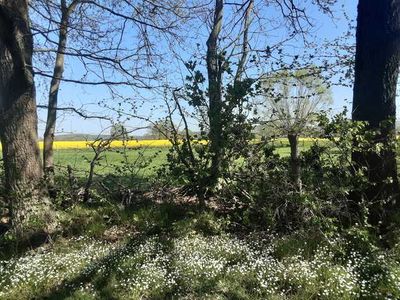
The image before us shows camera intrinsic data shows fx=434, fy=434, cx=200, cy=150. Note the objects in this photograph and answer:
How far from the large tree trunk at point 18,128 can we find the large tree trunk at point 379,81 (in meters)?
4.69

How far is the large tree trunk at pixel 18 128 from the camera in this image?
620 centimetres

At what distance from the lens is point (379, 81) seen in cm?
625

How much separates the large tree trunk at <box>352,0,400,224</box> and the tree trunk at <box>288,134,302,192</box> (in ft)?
2.67

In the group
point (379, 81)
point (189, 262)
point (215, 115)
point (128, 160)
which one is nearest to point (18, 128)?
point (128, 160)

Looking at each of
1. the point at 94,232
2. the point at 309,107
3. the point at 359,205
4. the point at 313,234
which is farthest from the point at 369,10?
the point at 94,232

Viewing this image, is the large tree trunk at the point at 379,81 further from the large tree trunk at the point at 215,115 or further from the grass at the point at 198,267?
the large tree trunk at the point at 215,115

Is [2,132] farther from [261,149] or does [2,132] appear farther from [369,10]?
[369,10]

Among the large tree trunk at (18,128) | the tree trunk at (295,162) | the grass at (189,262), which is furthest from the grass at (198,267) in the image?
the tree trunk at (295,162)

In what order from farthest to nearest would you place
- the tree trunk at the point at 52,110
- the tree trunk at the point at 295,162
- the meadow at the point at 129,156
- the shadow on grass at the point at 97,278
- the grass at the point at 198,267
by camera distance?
the tree trunk at the point at 52,110
the meadow at the point at 129,156
the tree trunk at the point at 295,162
the shadow on grass at the point at 97,278
the grass at the point at 198,267

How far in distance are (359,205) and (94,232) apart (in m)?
3.79

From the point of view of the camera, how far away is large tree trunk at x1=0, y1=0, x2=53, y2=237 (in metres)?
6.20

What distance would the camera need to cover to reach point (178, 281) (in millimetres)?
5031

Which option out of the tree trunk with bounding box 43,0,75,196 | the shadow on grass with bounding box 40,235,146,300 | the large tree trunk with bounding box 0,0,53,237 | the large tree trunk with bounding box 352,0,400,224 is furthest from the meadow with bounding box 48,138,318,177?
the large tree trunk with bounding box 352,0,400,224

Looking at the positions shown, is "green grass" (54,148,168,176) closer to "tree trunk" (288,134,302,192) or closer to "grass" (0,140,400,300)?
"grass" (0,140,400,300)
